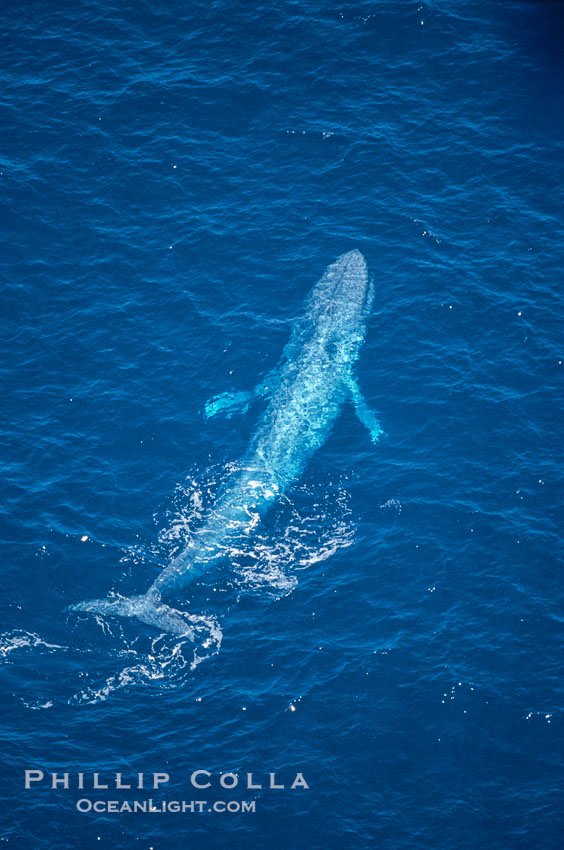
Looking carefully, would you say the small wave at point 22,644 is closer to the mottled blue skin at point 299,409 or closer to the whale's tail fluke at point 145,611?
the whale's tail fluke at point 145,611

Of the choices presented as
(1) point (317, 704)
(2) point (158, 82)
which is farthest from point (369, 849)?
(2) point (158, 82)

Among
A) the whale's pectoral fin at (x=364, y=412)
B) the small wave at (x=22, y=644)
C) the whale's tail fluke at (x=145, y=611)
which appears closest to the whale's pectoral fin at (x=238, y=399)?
the whale's pectoral fin at (x=364, y=412)

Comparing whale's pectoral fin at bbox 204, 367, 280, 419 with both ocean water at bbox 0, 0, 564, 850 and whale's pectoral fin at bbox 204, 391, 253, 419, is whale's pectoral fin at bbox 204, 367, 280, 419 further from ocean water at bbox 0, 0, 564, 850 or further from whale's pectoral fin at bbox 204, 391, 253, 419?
ocean water at bbox 0, 0, 564, 850

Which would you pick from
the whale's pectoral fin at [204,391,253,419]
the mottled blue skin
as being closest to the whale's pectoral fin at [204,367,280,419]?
the whale's pectoral fin at [204,391,253,419]

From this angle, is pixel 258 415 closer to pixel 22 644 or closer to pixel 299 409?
pixel 299 409

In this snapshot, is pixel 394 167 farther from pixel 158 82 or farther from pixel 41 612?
pixel 41 612

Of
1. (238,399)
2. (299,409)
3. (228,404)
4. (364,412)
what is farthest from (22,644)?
(364,412)
